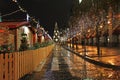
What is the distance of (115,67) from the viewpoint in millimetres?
24406

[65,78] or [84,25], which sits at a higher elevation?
[84,25]

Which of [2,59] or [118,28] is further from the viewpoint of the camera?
[118,28]

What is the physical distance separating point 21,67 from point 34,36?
35.5m

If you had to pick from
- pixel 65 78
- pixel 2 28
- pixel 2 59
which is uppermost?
pixel 2 28

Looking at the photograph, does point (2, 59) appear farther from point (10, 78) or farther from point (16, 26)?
point (16, 26)

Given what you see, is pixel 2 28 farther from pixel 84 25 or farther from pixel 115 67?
pixel 84 25

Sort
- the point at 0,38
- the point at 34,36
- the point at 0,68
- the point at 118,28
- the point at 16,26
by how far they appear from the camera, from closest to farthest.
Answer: the point at 0,68, the point at 0,38, the point at 16,26, the point at 34,36, the point at 118,28

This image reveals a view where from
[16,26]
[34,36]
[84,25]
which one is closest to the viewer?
[16,26]

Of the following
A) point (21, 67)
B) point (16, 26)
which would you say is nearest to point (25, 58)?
point (21, 67)

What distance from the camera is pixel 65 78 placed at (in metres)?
17.8

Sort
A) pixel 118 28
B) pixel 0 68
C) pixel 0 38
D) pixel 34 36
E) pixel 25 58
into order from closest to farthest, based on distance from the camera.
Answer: pixel 0 68 → pixel 25 58 → pixel 0 38 → pixel 34 36 → pixel 118 28

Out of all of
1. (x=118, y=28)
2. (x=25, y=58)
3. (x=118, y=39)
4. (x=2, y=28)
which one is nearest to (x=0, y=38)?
(x=2, y=28)

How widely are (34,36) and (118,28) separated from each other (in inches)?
912

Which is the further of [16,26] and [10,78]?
[16,26]
